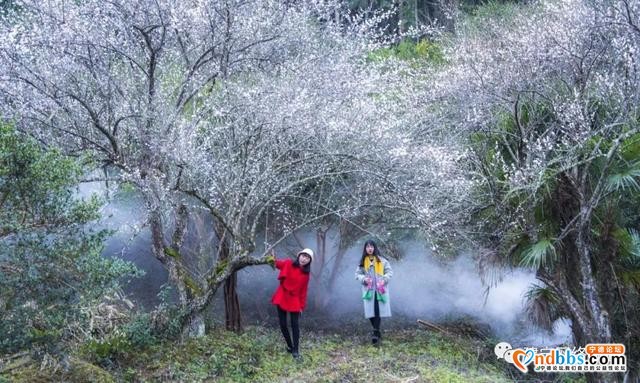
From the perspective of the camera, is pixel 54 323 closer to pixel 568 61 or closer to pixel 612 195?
pixel 612 195

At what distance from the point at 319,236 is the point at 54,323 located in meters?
6.04

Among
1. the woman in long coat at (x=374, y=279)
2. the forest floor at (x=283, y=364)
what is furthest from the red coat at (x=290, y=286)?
the woman in long coat at (x=374, y=279)

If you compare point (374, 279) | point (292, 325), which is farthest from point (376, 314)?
point (292, 325)

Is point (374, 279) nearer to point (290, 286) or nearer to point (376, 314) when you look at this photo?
point (376, 314)

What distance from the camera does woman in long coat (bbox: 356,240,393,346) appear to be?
336 inches

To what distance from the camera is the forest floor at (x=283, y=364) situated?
22.1 ft

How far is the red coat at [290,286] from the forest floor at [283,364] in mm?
676

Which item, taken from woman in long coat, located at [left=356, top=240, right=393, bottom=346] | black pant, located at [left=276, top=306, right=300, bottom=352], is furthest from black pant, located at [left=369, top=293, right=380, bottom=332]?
black pant, located at [left=276, top=306, right=300, bottom=352]

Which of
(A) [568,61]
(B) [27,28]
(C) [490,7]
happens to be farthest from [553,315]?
(C) [490,7]

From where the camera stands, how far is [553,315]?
8.31 meters

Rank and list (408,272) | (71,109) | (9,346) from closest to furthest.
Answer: (9,346) < (71,109) < (408,272)

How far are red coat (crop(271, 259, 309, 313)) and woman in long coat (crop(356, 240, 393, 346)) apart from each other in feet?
4.31

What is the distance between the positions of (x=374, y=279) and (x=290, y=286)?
5.24 ft

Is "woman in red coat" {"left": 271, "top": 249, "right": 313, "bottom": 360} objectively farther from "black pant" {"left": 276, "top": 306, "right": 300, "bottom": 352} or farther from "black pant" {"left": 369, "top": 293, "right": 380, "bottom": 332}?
"black pant" {"left": 369, "top": 293, "right": 380, "bottom": 332}
